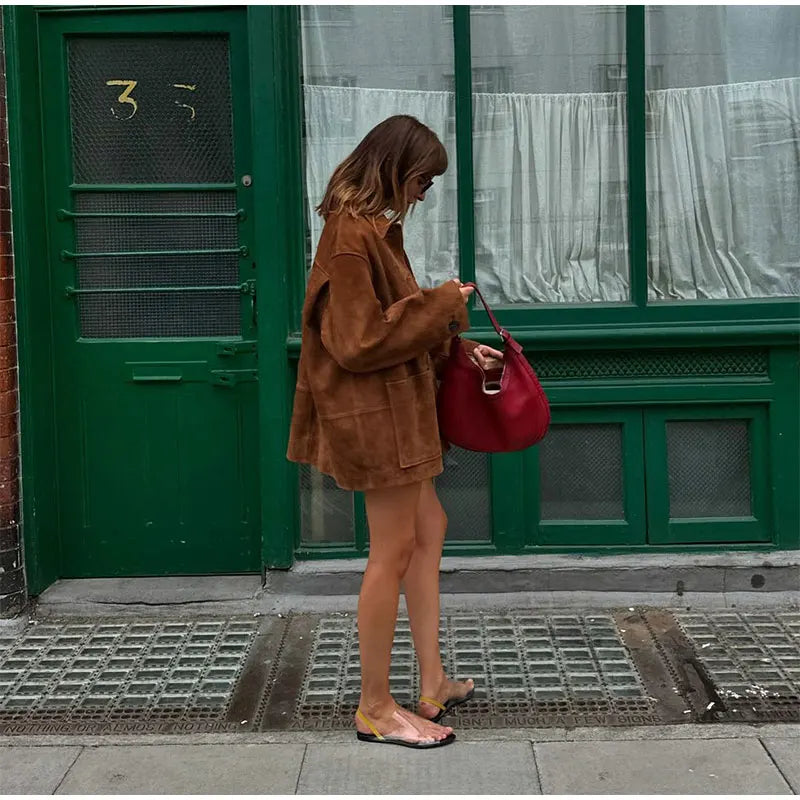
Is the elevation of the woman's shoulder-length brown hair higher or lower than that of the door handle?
higher

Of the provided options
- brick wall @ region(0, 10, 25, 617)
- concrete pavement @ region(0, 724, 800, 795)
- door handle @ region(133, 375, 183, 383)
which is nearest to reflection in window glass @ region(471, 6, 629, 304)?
door handle @ region(133, 375, 183, 383)

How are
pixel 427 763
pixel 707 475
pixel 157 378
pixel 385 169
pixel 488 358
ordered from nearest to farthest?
pixel 385 169 → pixel 427 763 → pixel 488 358 → pixel 707 475 → pixel 157 378

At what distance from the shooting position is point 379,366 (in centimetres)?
388

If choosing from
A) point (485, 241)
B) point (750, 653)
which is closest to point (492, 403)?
point (750, 653)

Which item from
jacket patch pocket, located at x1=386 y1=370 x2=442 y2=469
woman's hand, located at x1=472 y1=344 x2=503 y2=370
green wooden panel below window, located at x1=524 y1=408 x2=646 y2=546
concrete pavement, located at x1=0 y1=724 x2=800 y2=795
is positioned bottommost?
concrete pavement, located at x1=0 y1=724 x2=800 y2=795

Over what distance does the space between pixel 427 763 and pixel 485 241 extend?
2736 mm

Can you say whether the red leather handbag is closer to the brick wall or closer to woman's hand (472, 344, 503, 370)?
woman's hand (472, 344, 503, 370)

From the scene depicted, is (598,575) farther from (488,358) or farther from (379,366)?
(379,366)

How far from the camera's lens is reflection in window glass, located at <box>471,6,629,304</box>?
5809 millimetres

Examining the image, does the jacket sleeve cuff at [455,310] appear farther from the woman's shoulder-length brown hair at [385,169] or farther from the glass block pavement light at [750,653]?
the glass block pavement light at [750,653]

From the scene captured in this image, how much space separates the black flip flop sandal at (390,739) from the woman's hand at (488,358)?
4.31ft

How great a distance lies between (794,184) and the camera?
5883 mm

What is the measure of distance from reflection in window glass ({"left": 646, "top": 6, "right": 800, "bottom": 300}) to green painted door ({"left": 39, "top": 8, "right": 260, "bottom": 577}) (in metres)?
2.02

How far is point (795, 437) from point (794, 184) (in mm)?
1236
